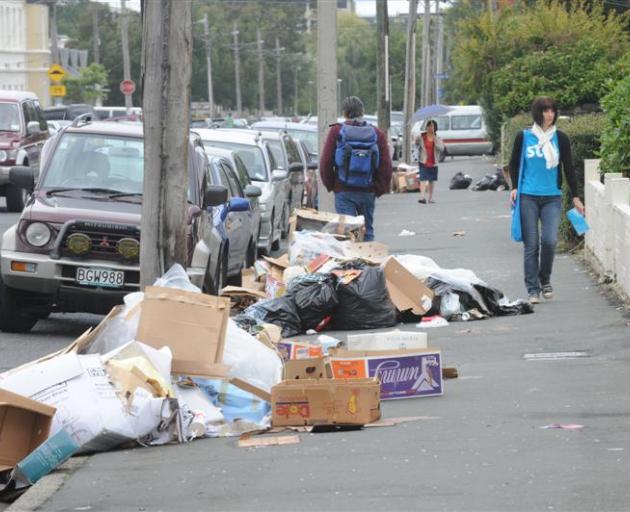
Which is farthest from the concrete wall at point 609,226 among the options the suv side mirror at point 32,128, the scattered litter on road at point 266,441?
the suv side mirror at point 32,128

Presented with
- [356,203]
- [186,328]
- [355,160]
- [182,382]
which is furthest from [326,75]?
[182,382]

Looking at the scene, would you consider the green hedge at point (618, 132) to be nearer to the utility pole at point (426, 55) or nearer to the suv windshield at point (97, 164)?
the suv windshield at point (97, 164)

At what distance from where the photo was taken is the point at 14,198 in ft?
94.2

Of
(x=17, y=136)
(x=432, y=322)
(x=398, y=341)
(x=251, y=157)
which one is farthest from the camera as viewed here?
(x=17, y=136)

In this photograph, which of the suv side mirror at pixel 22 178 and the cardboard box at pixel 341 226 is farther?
Answer: the cardboard box at pixel 341 226

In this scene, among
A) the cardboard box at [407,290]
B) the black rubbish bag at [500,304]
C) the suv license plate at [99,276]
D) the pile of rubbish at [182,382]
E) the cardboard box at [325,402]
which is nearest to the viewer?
the pile of rubbish at [182,382]

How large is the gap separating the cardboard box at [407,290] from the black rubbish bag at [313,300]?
2.10 ft

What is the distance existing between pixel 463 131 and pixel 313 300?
50.6 m

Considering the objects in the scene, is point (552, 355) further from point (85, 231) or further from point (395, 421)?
point (85, 231)

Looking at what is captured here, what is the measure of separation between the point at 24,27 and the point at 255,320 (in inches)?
3564

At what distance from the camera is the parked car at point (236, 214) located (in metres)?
15.6

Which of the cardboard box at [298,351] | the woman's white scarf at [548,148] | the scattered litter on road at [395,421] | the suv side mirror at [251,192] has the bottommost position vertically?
the scattered litter on road at [395,421]

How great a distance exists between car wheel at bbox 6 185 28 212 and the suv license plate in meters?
16.8

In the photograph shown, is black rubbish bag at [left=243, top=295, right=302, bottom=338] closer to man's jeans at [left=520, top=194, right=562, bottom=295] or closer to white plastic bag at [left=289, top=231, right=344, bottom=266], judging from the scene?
white plastic bag at [left=289, top=231, right=344, bottom=266]
